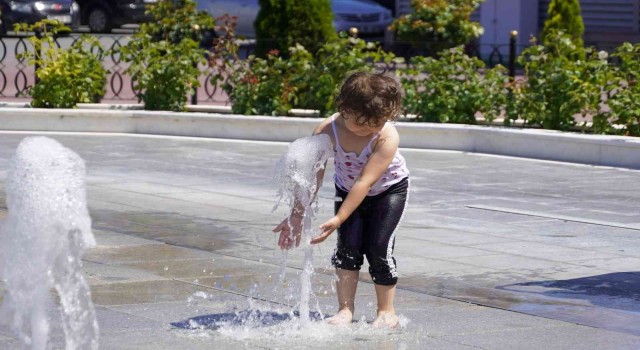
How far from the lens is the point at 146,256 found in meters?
8.34

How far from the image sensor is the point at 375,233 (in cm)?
638

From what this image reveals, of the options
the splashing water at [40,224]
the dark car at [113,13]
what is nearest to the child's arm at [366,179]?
the splashing water at [40,224]

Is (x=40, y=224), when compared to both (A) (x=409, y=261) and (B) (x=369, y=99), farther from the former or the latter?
(A) (x=409, y=261)

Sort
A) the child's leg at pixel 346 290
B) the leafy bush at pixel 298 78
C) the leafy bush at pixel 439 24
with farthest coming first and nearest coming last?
the leafy bush at pixel 439 24, the leafy bush at pixel 298 78, the child's leg at pixel 346 290

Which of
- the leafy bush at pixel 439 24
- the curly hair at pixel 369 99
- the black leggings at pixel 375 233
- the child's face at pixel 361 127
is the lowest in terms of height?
the black leggings at pixel 375 233

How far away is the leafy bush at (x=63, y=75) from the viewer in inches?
662

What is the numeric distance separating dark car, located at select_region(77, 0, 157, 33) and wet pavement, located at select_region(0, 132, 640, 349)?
22.1 m

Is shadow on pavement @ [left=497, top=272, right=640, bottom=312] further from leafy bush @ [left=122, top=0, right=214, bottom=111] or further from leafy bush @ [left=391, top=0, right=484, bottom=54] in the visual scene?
leafy bush @ [left=391, top=0, right=484, bottom=54]

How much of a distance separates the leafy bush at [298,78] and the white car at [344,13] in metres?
13.9

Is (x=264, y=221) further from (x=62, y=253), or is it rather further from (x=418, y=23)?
(x=418, y=23)

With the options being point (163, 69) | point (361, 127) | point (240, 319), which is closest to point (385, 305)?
point (240, 319)

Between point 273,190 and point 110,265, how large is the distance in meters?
3.81

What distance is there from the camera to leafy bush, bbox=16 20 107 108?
662 inches

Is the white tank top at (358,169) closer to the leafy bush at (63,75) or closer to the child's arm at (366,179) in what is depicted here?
the child's arm at (366,179)
